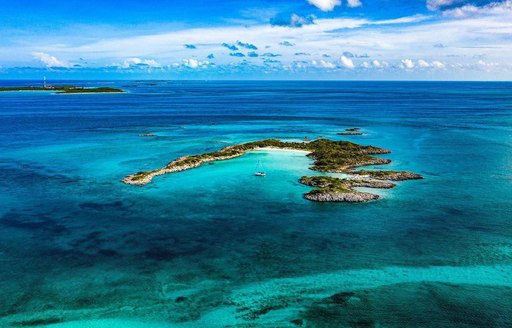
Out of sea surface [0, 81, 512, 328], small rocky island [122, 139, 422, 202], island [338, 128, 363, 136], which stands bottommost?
sea surface [0, 81, 512, 328]

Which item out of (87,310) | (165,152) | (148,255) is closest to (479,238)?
(148,255)

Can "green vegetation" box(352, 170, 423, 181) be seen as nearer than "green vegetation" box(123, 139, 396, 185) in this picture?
Yes

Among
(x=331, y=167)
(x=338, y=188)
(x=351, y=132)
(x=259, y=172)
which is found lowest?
(x=259, y=172)

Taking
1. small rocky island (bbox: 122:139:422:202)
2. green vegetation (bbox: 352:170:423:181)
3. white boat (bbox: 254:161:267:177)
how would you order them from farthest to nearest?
white boat (bbox: 254:161:267:177)
green vegetation (bbox: 352:170:423:181)
small rocky island (bbox: 122:139:422:202)

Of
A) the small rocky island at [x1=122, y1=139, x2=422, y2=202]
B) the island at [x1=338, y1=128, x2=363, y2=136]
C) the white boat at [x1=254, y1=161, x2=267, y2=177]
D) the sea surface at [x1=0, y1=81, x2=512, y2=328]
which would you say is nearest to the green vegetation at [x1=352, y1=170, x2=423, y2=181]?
the small rocky island at [x1=122, y1=139, x2=422, y2=202]

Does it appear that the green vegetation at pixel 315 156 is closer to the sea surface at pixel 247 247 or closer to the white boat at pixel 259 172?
the sea surface at pixel 247 247

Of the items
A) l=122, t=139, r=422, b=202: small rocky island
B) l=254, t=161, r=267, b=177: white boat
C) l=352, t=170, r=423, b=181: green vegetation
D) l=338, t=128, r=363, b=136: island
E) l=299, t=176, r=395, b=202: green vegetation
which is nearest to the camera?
l=299, t=176, r=395, b=202: green vegetation

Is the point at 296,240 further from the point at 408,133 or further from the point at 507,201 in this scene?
the point at 408,133

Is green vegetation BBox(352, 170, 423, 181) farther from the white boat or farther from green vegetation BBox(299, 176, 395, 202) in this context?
the white boat

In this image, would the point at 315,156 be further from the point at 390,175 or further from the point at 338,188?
the point at 338,188

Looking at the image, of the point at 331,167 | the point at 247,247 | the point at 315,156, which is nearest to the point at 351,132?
the point at 315,156
